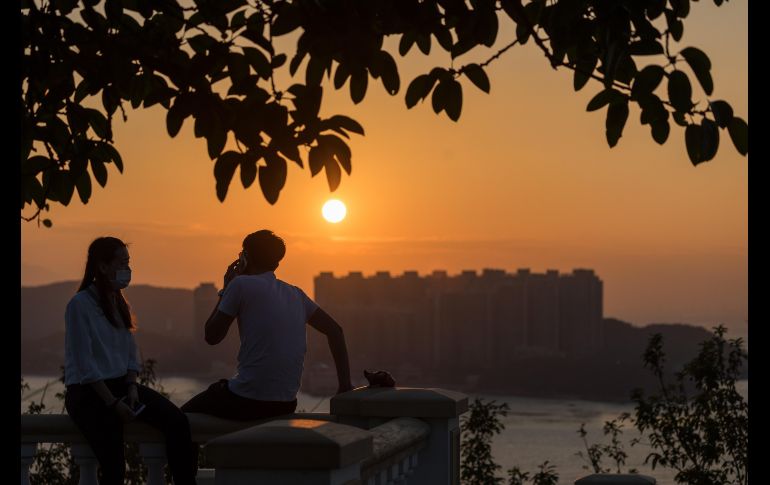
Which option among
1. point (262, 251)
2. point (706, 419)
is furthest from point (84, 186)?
point (706, 419)

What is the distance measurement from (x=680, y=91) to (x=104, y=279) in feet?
9.19

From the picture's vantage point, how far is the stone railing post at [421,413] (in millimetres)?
5867

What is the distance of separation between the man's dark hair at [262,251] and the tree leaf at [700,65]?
2.42 metres

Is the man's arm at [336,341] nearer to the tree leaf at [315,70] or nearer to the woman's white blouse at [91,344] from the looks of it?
the woman's white blouse at [91,344]

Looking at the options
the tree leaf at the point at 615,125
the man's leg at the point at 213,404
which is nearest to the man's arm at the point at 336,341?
the man's leg at the point at 213,404

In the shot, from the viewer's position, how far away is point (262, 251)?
6129mm

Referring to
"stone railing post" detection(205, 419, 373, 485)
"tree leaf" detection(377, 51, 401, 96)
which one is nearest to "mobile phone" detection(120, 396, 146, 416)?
"tree leaf" detection(377, 51, 401, 96)

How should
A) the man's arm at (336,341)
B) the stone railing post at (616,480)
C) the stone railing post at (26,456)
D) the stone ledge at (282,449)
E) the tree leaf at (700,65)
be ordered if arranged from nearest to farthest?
the stone ledge at (282,449)
the tree leaf at (700,65)
the stone railing post at (26,456)
the man's arm at (336,341)
the stone railing post at (616,480)

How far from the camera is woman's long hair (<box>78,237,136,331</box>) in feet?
18.8

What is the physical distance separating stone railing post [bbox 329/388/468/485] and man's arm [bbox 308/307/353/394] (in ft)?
1.12

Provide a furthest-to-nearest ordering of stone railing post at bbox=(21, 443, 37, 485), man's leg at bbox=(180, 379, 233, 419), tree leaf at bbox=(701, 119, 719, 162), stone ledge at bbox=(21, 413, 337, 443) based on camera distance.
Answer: man's leg at bbox=(180, 379, 233, 419)
stone railing post at bbox=(21, 443, 37, 485)
stone ledge at bbox=(21, 413, 337, 443)
tree leaf at bbox=(701, 119, 719, 162)

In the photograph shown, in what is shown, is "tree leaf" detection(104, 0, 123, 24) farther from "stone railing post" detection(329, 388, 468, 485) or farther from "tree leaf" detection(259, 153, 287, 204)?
"stone railing post" detection(329, 388, 468, 485)

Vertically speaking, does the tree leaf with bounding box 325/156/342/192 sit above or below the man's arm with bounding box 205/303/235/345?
above
